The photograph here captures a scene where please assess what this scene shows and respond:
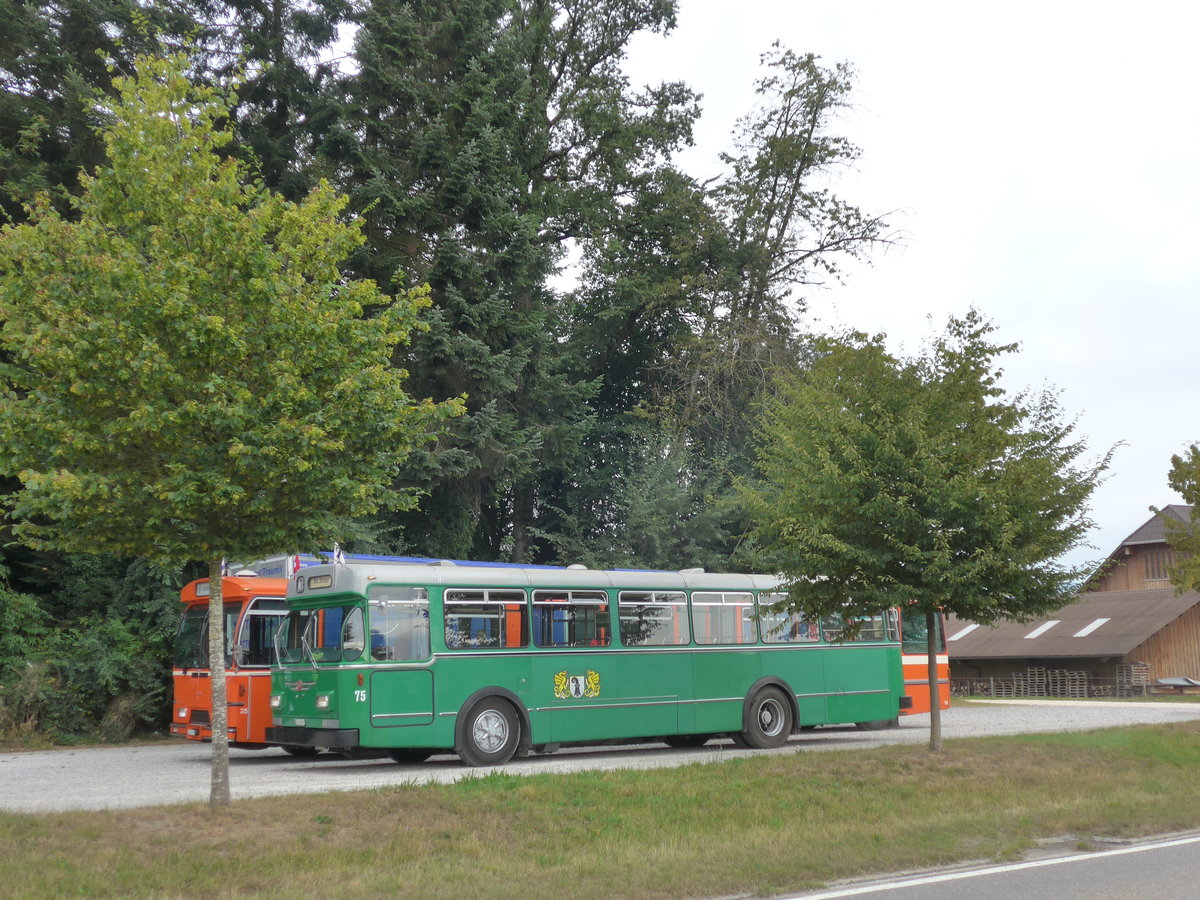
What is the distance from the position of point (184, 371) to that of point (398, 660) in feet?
21.9

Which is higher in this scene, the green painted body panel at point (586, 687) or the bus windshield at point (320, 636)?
the bus windshield at point (320, 636)

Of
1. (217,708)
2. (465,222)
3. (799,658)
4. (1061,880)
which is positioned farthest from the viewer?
(465,222)

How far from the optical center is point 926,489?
655 inches

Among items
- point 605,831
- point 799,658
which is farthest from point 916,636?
point 605,831

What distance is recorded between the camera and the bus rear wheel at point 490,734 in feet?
57.6

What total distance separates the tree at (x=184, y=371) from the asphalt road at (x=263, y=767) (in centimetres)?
311

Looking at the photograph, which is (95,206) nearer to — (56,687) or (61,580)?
(56,687)

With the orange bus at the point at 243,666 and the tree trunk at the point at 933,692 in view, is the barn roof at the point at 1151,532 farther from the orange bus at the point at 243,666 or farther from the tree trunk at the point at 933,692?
the orange bus at the point at 243,666

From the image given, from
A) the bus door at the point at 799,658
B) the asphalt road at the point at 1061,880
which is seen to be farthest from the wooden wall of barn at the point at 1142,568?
the asphalt road at the point at 1061,880

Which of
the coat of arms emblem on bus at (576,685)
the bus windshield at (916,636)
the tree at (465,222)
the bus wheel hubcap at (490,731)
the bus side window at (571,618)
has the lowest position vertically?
the bus wheel hubcap at (490,731)

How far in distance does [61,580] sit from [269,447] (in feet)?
58.0

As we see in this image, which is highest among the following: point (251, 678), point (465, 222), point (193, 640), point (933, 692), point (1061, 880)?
point (465, 222)

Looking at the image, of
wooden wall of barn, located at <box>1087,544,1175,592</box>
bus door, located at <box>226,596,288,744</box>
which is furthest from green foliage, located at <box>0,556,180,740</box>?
wooden wall of barn, located at <box>1087,544,1175,592</box>

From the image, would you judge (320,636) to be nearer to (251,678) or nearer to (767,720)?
(251,678)
